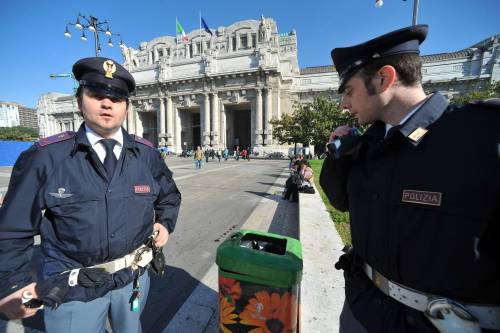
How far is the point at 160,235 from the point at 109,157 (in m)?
0.75

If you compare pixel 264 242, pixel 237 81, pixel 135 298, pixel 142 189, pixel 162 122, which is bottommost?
pixel 135 298

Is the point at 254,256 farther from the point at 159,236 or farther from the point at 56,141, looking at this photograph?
the point at 56,141

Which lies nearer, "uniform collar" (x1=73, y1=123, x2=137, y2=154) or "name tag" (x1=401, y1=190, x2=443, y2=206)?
"name tag" (x1=401, y1=190, x2=443, y2=206)

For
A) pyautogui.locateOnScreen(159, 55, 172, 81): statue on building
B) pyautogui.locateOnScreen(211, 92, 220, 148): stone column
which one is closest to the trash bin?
pyautogui.locateOnScreen(211, 92, 220, 148): stone column

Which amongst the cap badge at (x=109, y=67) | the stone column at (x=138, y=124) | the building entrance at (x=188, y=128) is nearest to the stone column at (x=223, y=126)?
the building entrance at (x=188, y=128)

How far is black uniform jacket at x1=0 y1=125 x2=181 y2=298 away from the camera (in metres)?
1.35

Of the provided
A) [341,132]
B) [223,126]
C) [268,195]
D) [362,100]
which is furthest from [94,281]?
[223,126]

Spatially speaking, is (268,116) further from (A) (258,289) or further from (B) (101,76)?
(A) (258,289)

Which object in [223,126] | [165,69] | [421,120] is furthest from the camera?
[165,69]

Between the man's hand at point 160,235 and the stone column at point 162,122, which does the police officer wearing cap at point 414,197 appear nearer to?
the man's hand at point 160,235

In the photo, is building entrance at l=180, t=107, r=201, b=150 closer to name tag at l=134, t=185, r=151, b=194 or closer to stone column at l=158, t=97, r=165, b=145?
stone column at l=158, t=97, r=165, b=145

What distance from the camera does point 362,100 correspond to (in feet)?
4.63

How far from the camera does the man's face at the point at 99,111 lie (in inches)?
64.8

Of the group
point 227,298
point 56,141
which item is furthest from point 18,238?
point 227,298
